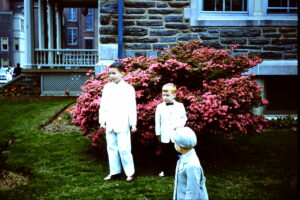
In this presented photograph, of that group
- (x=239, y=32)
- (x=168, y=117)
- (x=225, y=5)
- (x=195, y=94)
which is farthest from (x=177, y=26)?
(x=168, y=117)

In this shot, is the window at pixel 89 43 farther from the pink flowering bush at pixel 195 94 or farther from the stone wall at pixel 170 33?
the pink flowering bush at pixel 195 94

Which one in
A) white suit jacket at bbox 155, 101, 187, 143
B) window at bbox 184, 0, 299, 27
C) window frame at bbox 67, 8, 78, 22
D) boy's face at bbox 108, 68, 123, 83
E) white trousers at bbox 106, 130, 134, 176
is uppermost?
window frame at bbox 67, 8, 78, 22

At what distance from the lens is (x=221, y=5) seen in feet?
30.4

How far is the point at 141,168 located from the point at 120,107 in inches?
48.5

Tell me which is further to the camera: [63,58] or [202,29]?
[63,58]

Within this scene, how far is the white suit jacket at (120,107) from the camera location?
518cm

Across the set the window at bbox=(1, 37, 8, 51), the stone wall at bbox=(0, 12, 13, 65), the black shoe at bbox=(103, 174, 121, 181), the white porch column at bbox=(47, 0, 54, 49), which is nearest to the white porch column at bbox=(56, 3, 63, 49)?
the white porch column at bbox=(47, 0, 54, 49)

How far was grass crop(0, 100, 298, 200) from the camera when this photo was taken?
480 cm

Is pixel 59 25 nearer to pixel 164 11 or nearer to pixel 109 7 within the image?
pixel 109 7

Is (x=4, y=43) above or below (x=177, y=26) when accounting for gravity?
above

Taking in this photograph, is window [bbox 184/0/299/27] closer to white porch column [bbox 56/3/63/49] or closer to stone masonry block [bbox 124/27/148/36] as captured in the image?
stone masonry block [bbox 124/27/148/36]

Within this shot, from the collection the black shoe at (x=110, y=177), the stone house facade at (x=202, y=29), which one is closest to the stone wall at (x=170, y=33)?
the stone house facade at (x=202, y=29)

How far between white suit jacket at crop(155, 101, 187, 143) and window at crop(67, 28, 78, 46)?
41809mm

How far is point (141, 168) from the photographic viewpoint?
19.5 ft
